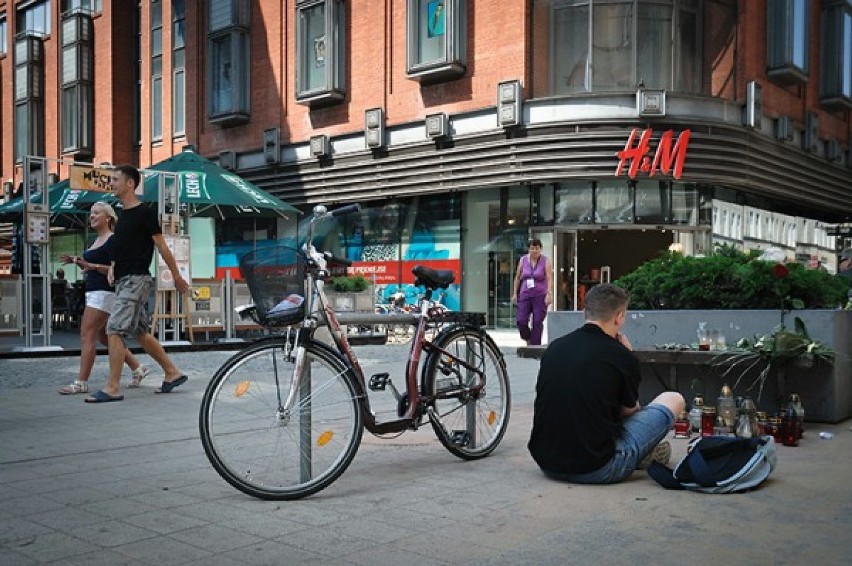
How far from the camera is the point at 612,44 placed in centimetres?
2177

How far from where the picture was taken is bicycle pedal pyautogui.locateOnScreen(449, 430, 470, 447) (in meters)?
5.77

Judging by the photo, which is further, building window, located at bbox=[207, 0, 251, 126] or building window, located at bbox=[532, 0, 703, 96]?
building window, located at bbox=[207, 0, 251, 126]

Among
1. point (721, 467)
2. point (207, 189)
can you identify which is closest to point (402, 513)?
point (721, 467)

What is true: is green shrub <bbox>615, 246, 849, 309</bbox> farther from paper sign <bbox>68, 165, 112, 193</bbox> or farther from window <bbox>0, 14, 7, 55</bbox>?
window <bbox>0, 14, 7, 55</bbox>

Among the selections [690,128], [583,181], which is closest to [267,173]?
[583,181]

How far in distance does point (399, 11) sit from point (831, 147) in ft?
45.9

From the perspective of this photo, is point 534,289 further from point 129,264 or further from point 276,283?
point 276,283

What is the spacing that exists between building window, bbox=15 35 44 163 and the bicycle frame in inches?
1499

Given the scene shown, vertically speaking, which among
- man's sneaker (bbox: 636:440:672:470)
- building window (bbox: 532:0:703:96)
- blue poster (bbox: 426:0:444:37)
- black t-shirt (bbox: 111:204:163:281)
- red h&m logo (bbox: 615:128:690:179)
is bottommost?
man's sneaker (bbox: 636:440:672:470)

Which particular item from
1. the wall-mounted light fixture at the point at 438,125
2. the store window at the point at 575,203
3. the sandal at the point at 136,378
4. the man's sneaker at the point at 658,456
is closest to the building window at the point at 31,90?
the wall-mounted light fixture at the point at 438,125

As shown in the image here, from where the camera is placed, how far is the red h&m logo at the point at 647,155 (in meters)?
20.6

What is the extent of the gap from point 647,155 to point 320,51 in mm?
10928

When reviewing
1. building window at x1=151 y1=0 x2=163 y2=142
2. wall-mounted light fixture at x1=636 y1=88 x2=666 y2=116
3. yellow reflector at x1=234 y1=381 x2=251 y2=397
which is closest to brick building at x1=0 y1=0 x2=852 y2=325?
wall-mounted light fixture at x1=636 y1=88 x2=666 y2=116

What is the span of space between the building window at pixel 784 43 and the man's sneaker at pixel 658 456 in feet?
67.9
